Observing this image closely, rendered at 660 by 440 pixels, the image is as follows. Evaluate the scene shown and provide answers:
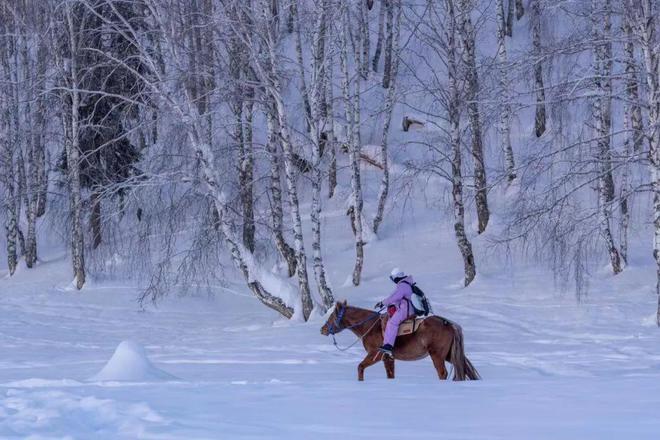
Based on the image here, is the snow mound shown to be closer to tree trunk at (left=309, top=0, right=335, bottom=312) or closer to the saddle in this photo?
the saddle

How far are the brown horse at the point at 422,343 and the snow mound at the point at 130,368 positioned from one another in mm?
2897

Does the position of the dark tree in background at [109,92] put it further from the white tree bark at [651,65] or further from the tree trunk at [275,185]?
the white tree bark at [651,65]

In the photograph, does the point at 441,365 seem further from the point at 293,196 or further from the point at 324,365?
the point at 293,196

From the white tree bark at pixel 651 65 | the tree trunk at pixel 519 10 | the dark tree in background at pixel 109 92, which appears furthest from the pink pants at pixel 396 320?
the tree trunk at pixel 519 10

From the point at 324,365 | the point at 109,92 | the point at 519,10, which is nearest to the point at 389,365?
the point at 324,365

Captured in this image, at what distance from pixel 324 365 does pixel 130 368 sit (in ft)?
14.4

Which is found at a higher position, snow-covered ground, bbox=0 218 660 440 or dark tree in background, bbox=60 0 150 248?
dark tree in background, bbox=60 0 150 248

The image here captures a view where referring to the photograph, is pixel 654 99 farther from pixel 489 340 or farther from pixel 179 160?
pixel 179 160

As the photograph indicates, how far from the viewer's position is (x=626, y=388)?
8242 mm

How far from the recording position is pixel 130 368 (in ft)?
32.3

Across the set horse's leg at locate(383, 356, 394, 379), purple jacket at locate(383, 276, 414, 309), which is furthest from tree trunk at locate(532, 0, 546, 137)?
horse's leg at locate(383, 356, 394, 379)

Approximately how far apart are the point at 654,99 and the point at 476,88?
4.37 m

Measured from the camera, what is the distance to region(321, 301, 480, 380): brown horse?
11.3 m

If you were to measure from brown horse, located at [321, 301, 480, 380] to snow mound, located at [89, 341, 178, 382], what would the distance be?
2.90 meters
